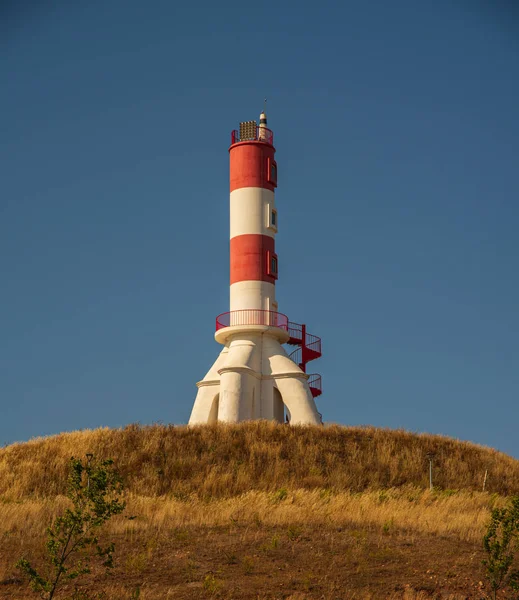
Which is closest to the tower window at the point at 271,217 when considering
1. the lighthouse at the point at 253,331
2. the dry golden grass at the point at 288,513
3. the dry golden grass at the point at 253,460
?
the lighthouse at the point at 253,331

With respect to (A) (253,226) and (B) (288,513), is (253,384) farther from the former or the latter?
(B) (288,513)

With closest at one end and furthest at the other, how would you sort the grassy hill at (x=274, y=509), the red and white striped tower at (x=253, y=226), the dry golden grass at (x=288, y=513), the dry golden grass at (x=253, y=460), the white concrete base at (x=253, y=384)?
the grassy hill at (x=274, y=509), the dry golden grass at (x=288, y=513), the dry golden grass at (x=253, y=460), the white concrete base at (x=253, y=384), the red and white striped tower at (x=253, y=226)

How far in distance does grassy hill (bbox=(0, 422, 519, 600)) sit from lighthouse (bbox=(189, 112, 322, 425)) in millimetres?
4896

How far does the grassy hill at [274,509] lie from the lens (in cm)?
1688

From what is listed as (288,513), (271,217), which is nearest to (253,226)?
(271,217)

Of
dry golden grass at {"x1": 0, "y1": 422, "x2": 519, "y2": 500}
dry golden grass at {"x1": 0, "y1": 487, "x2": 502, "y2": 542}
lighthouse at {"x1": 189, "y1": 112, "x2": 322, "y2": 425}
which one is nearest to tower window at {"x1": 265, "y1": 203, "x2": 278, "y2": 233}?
lighthouse at {"x1": 189, "y1": 112, "x2": 322, "y2": 425}

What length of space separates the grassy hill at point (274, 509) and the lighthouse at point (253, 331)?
16.1 ft

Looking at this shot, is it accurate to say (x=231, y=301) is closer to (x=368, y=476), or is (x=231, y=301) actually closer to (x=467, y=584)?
(x=368, y=476)

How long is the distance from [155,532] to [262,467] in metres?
11.9

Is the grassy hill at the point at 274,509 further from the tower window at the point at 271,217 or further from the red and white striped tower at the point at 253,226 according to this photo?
the tower window at the point at 271,217

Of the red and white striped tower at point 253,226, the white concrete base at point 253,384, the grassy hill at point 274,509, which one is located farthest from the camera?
the red and white striped tower at point 253,226

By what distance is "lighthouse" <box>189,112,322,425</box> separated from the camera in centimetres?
4084

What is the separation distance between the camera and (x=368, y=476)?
31641 millimetres

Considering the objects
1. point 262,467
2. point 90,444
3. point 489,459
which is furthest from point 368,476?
point 90,444
